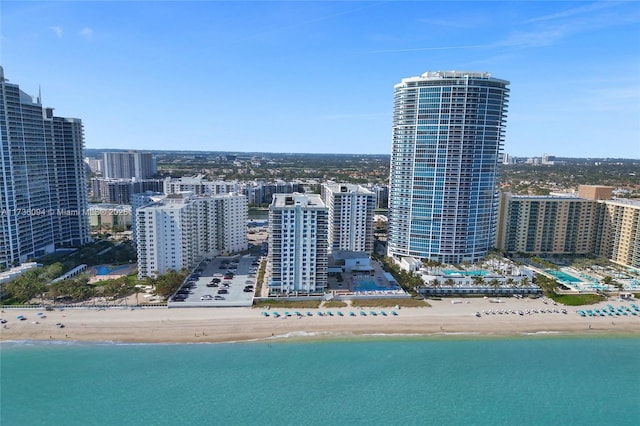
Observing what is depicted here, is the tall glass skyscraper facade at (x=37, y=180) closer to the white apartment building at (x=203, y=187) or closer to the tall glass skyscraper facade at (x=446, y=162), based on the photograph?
the white apartment building at (x=203, y=187)

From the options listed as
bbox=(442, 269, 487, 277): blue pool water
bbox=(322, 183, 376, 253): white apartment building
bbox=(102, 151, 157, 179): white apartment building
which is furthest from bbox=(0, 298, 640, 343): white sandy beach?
bbox=(102, 151, 157, 179): white apartment building

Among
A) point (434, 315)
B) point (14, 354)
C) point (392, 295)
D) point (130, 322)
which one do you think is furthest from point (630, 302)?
point (14, 354)

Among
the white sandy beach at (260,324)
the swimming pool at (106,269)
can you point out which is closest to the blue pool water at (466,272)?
the white sandy beach at (260,324)

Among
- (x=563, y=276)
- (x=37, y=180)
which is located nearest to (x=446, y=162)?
(x=563, y=276)

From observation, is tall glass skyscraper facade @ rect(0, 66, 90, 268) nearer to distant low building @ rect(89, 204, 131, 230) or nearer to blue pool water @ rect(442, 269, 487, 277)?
distant low building @ rect(89, 204, 131, 230)

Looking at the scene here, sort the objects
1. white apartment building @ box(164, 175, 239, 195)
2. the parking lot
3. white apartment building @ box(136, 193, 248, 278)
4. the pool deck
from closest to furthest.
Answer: the parking lot → white apartment building @ box(136, 193, 248, 278) → the pool deck → white apartment building @ box(164, 175, 239, 195)

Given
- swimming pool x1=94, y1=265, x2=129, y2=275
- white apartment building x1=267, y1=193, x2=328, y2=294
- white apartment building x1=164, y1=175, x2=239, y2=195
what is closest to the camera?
white apartment building x1=267, y1=193, x2=328, y2=294
